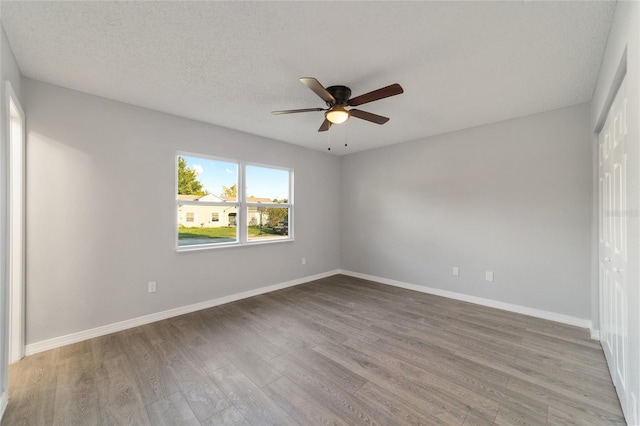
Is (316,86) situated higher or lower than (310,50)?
lower

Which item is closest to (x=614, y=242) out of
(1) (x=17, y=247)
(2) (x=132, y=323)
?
(2) (x=132, y=323)

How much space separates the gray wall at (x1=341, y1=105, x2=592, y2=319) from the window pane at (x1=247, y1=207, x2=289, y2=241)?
63.9 inches

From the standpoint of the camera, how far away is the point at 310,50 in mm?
1991

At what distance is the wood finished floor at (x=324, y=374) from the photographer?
1.67 m

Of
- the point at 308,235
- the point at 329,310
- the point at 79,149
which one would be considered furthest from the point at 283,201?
the point at 79,149

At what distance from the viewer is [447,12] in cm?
162

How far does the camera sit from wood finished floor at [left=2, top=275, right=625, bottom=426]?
5.49 ft

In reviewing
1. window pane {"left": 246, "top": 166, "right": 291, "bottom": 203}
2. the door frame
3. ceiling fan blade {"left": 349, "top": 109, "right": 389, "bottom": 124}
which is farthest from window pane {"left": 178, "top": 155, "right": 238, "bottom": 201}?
ceiling fan blade {"left": 349, "top": 109, "right": 389, "bottom": 124}

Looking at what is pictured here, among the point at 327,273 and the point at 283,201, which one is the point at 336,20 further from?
the point at 327,273

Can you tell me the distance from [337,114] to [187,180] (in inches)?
89.6

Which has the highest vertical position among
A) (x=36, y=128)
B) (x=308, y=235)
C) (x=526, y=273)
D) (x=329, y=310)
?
(x=36, y=128)

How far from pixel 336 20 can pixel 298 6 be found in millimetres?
267

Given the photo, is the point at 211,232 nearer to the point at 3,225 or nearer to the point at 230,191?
the point at 230,191

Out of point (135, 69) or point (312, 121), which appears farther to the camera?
point (312, 121)
